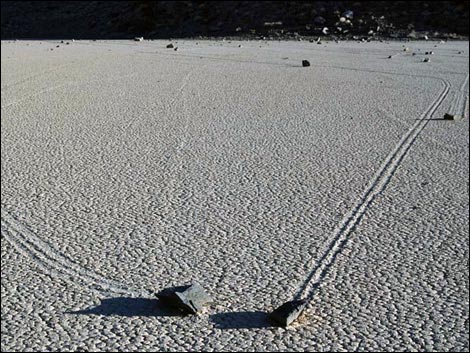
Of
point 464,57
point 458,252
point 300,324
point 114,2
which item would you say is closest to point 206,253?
point 300,324

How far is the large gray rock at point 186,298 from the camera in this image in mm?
3002

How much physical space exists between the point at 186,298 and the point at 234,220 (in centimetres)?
126

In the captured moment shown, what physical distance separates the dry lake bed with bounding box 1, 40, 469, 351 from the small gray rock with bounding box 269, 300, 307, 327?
0.12 feet

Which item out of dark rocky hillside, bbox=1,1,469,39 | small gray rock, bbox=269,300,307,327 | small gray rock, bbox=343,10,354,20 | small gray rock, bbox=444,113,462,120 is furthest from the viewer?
small gray rock, bbox=343,10,354,20

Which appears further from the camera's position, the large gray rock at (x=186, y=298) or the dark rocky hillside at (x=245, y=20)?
the dark rocky hillside at (x=245, y=20)

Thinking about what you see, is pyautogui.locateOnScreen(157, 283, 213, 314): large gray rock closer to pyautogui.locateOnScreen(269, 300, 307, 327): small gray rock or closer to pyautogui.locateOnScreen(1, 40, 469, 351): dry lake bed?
pyautogui.locateOnScreen(1, 40, 469, 351): dry lake bed

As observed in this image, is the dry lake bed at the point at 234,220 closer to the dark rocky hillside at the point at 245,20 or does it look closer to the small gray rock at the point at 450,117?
the small gray rock at the point at 450,117

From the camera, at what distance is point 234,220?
4242 mm

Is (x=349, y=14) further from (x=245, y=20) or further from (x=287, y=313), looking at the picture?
(x=287, y=313)

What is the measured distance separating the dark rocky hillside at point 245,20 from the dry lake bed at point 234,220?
1739 cm

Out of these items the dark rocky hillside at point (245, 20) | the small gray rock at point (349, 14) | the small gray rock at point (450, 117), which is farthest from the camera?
the small gray rock at point (349, 14)

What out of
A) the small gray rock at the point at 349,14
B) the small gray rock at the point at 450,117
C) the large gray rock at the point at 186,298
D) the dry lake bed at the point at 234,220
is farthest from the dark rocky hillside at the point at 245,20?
the large gray rock at the point at 186,298

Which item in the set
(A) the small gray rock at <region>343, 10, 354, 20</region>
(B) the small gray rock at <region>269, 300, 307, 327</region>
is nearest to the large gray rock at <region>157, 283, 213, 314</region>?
(B) the small gray rock at <region>269, 300, 307, 327</region>

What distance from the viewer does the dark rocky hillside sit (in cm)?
2572
